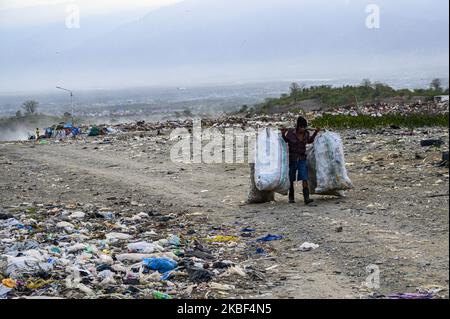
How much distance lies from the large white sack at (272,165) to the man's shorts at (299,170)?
7cm

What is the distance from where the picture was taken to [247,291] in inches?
211

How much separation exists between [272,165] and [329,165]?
2.21ft

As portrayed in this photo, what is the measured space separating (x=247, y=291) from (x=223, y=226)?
8.44 feet

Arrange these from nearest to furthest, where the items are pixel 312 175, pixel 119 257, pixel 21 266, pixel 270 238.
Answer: pixel 21 266 < pixel 119 257 < pixel 270 238 < pixel 312 175

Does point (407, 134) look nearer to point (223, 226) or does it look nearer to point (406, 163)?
point (406, 163)

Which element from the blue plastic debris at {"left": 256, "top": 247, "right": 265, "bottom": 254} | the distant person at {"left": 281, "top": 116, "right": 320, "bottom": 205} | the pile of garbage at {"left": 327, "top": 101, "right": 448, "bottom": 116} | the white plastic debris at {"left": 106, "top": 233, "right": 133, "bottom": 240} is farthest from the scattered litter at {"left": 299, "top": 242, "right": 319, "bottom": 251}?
the pile of garbage at {"left": 327, "top": 101, "right": 448, "bottom": 116}

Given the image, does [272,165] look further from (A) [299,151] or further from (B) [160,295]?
(B) [160,295]

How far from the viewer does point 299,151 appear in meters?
8.66

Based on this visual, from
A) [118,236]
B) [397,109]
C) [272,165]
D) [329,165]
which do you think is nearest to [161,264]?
[118,236]

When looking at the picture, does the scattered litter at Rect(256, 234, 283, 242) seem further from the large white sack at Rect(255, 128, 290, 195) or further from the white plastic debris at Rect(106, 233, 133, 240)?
the large white sack at Rect(255, 128, 290, 195)

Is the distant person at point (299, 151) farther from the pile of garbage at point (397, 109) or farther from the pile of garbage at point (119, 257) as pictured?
the pile of garbage at point (397, 109)

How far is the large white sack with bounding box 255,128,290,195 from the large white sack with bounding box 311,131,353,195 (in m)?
0.38

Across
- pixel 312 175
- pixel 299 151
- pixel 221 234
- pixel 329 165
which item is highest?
pixel 299 151
